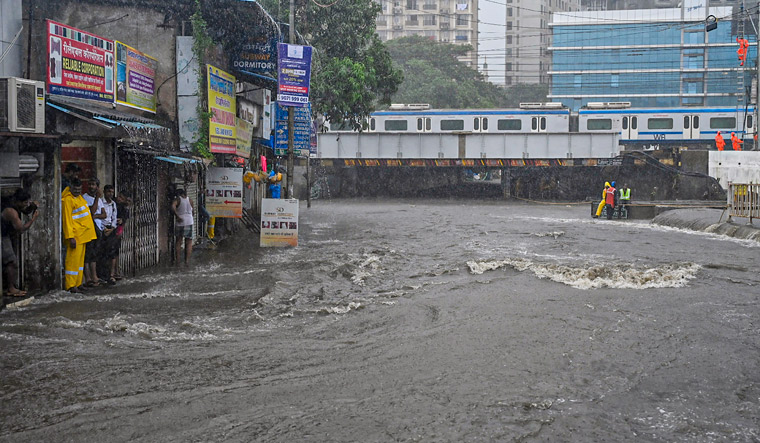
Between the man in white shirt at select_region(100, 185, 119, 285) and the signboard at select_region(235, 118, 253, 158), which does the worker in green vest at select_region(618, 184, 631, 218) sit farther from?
the man in white shirt at select_region(100, 185, 119, 285)

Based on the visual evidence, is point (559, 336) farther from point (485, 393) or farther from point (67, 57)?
point (67, 57)

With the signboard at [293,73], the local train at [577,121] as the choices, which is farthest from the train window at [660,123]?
the signboard at [293,73]

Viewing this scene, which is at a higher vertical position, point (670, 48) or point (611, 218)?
point (670, 48)

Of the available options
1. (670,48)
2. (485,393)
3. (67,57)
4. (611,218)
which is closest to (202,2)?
(67,57)

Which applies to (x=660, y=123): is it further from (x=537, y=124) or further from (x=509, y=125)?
(x=509, y=125)

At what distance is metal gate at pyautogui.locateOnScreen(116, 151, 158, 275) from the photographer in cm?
1309

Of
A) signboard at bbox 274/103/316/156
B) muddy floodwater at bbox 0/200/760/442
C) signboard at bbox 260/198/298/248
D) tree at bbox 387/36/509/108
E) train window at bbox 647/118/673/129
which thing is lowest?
muddy floodwater at bbox 0/200/760/442

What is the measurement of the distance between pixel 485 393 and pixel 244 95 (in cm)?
1485

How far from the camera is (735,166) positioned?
24.0 metres

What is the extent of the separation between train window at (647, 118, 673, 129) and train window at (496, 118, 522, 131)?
7.58 metres

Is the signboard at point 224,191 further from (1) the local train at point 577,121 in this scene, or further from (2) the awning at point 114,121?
(1) the local train at point 577,121

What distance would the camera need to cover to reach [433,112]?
1654 inches

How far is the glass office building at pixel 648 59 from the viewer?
78875 mm

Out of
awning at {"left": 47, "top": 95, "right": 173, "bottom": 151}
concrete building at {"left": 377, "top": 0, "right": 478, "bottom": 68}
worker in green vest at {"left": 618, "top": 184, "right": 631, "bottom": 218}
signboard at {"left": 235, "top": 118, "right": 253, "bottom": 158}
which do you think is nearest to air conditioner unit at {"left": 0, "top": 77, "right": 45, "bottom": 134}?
awning at {"left": 47, "top": 95, "right": 173, "bottom": 151}
